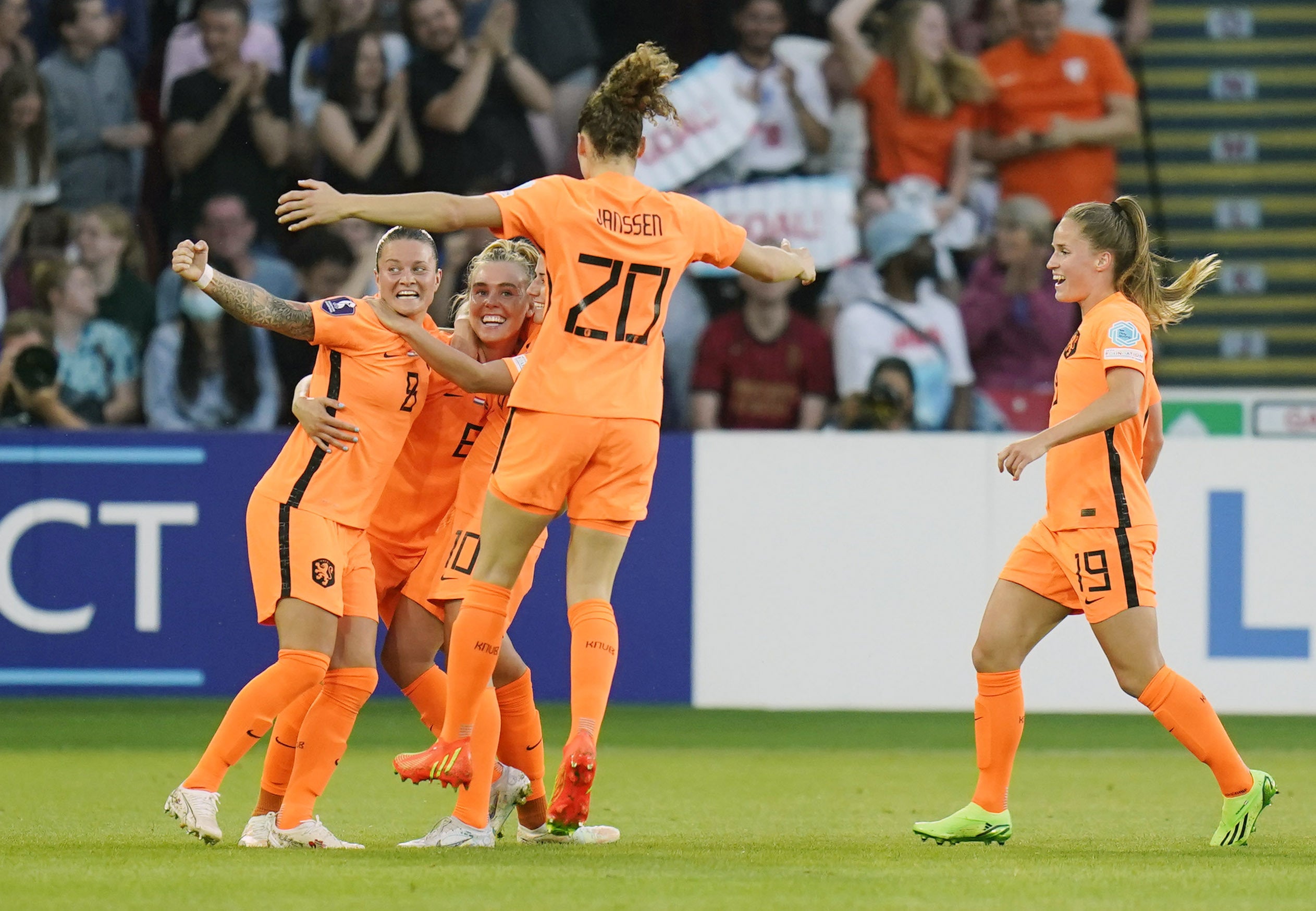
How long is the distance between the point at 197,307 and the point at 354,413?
16.4ft

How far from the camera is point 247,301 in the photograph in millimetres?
5164

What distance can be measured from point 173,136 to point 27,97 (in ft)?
2.79

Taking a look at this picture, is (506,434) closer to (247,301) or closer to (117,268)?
(247,301)

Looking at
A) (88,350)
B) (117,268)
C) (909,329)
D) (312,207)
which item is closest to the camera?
(312,207)

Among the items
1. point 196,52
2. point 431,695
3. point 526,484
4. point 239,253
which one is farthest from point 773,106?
point 526,484

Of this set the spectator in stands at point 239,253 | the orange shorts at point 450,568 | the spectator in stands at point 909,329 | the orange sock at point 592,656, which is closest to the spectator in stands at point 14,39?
the spectator in stands at point 239,253

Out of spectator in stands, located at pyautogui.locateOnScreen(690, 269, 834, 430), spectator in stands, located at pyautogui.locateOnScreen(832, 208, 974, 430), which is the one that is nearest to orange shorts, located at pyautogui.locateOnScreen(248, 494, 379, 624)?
spectator in stands, located at pyautogui.locateOnScreen(690, 269, 834, 430)

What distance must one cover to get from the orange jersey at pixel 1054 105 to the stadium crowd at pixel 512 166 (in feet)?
0.05

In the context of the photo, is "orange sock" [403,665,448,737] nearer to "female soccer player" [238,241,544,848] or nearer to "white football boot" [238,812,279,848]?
"female soccer player" [238,241,544,848]

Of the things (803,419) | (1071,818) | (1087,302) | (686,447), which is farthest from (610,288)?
(803,419)

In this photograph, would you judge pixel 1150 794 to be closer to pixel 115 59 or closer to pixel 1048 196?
pixel 1048 196

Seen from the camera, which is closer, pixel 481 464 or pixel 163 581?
pixel 481 464

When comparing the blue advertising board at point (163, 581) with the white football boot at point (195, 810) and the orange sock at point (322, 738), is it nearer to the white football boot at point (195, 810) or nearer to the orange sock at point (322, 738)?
the orange sock at point (322, 738)

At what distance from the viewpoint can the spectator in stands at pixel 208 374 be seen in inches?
A: 386
